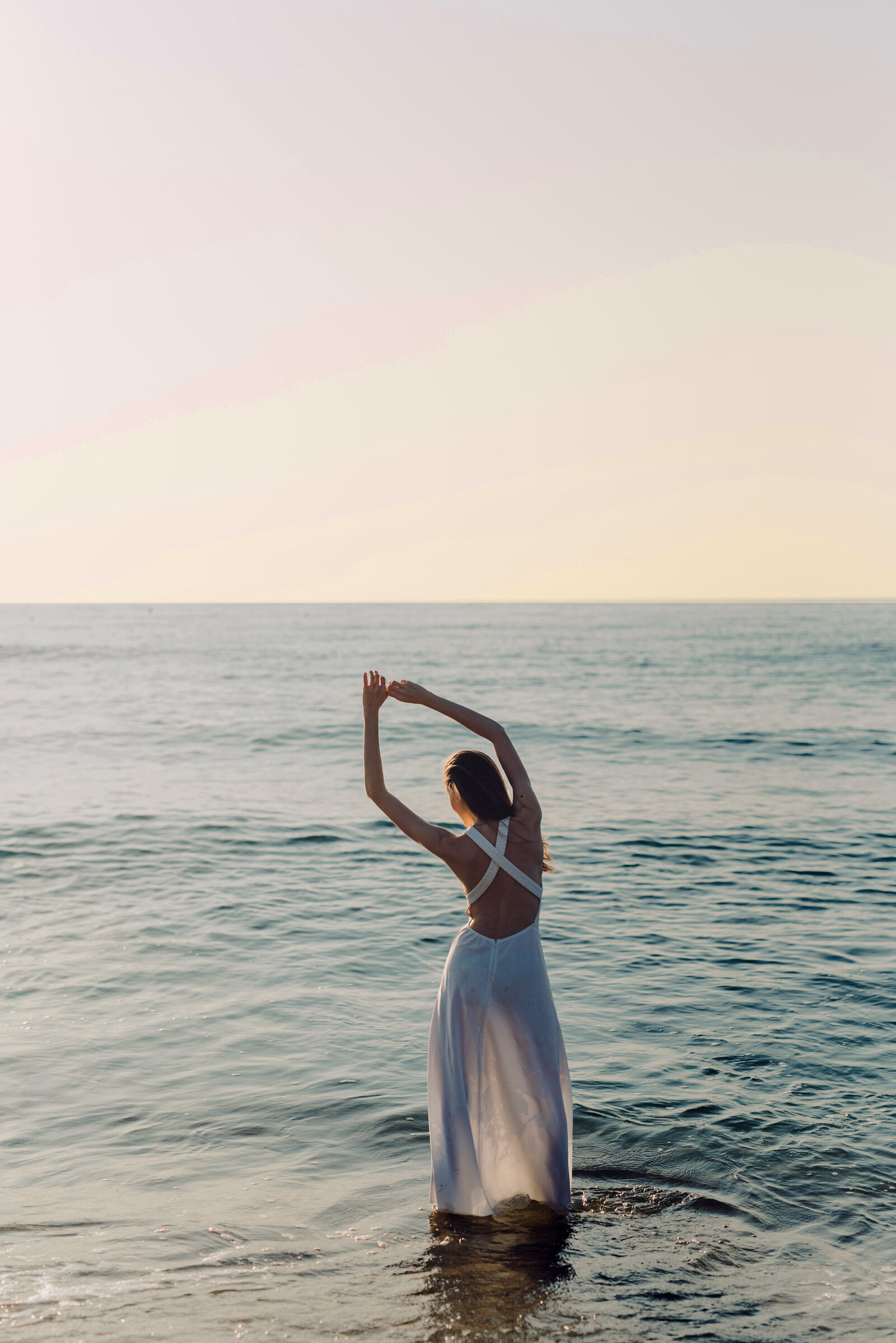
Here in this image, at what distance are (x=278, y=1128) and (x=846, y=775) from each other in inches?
702

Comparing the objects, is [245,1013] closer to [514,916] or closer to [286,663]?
[514,916]

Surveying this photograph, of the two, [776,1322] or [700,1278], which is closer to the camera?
[776,1322]

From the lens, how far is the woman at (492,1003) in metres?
4.74

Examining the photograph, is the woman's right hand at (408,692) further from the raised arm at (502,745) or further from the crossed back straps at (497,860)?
the crossed back straps at (497,860)

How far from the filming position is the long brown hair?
472 centimetres

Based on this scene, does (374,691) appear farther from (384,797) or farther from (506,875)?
(506,875)

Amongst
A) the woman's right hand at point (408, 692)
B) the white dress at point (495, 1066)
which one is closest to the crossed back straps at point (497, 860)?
the white dress at point (495, 1066)

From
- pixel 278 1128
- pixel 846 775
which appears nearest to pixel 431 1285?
pixel 278 1128

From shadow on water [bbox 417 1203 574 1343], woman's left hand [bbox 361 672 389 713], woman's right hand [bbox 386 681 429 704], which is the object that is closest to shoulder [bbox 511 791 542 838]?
woman's right hand [bbox 386 681 429 704]

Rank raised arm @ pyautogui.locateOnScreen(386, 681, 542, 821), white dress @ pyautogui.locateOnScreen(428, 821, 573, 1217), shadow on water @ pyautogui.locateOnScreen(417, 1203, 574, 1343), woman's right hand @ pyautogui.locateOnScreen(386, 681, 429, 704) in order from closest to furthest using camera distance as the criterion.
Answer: shadow on water @ pyautogui.locateOnScreen(417, 1203, 574, 1343), woman's right hand @ pyautogui.locateOnScreen(386, 681, 429, 704), raised arm @ pyautogui.locateOnScreen(386, 681, 542, 821), white dress @ pyautogui.locateOnScreen(428, 821, 573, 1217)

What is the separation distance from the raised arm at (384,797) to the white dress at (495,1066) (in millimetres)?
153

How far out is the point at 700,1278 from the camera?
4.71m

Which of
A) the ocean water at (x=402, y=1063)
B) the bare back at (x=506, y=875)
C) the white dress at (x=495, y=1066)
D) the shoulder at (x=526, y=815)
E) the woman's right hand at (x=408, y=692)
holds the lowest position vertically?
the ocean water at (x=402, y=1063)

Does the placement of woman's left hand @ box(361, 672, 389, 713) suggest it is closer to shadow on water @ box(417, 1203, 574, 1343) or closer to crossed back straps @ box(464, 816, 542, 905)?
crossed back straps @ box(464, 816, 542, 905)
